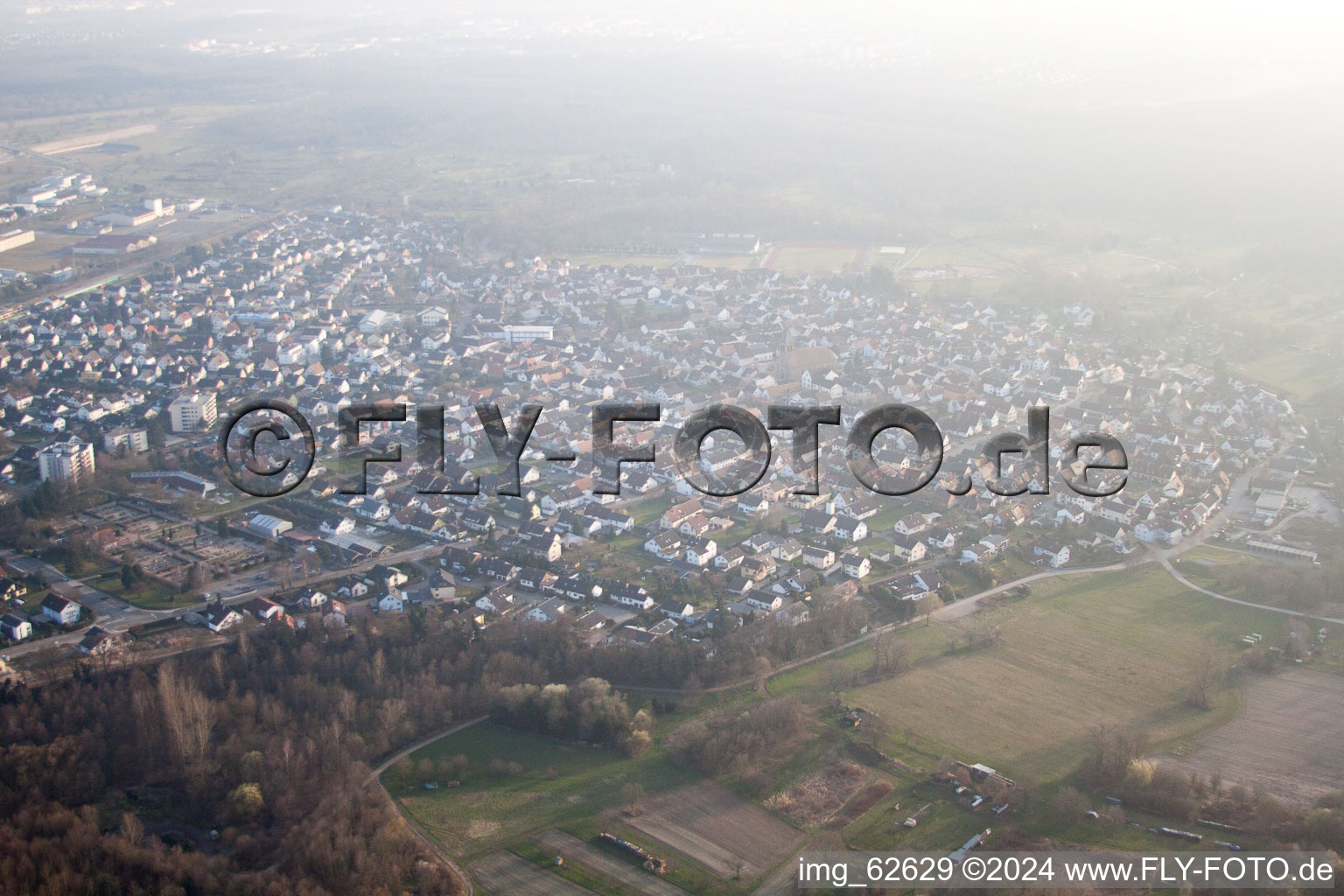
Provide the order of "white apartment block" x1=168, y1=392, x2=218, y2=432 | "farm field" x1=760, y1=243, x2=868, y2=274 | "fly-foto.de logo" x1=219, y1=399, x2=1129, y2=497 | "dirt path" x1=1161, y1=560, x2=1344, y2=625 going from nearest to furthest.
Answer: "dirt path" x1=1161, y1=560, x2=1344, y2=625 < "fly-foto.de logo" x1=219, y1=399, x2=1129, y2=497 < "white apartment block" x1=168, y1=392, x2=218, y2=432 < "farm field" x1=760, y1=243, x2=868, y2=274

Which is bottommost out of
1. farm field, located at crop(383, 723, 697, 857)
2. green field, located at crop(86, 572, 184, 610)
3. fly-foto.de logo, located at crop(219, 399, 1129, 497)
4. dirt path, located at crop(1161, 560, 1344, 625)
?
farm field, located at crop(383, 723, 697, 857)

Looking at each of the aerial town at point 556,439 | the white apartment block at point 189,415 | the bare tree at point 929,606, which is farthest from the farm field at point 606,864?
the white apartment block at point 189,415

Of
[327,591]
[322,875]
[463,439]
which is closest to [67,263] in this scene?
[463,439]

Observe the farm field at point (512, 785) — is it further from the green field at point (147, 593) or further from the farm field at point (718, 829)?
the green field at point (147, 593)

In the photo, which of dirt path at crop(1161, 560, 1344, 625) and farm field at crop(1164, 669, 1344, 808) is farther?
dirt path at crop(1161, 560, 1344, 625)

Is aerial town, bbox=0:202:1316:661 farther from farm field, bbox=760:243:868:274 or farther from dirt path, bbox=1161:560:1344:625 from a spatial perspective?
farm field, bbox=760:243:868:274

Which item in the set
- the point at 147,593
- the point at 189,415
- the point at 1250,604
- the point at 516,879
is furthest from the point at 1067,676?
the point at 189,415

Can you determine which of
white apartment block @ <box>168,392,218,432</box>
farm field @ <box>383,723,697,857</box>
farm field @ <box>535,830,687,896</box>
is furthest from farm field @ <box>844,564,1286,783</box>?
white apartment block @ <box>168,392,218,432</box>
